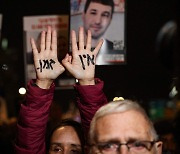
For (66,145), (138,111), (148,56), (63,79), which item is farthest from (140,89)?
(138,111)

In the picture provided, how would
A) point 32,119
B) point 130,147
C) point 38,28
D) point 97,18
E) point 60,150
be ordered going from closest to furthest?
point 130,147 → point 32,119 → point 60,150 → point 97,18 → point 38,28

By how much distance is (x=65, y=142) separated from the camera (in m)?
3.14

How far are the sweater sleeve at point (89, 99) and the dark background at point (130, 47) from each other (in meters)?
0.71

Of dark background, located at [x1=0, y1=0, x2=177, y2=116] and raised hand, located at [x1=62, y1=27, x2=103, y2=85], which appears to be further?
dark background, located at [x1=0, y1=0, x2=177, y2=116]

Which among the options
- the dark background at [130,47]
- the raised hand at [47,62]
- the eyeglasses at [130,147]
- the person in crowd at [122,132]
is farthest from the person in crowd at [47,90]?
the dark background at [130,47]

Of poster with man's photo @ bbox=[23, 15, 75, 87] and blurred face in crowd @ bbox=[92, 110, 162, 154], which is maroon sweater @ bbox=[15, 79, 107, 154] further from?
poster with man's photo @ bbox=[23, 15, 75, 87]

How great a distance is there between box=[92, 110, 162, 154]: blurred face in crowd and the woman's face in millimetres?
513

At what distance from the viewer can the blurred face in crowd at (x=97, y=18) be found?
11.6ft

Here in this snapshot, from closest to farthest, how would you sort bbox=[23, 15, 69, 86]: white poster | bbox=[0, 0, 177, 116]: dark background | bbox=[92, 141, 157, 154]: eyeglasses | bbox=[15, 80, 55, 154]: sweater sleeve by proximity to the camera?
bbox=[92, 141, 157, 154]: eyeglasses
bbox=[15, 80, 55, 154]: sweater sleeve
bbox=[23, 15, 69, 86]: white poster
bbox=[0, 0, 177, 116]: dark background

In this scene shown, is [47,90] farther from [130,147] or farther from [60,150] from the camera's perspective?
[130,147]

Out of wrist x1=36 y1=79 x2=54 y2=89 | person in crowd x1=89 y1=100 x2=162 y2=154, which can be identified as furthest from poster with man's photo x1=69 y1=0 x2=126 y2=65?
person in crowd x1=89 y1=100 x2=162 y2=154

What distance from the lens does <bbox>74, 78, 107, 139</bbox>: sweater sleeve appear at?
2.94m

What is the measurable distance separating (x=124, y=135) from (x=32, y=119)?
618mm

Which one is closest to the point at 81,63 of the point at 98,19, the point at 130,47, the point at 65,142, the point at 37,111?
the point at 37,111
